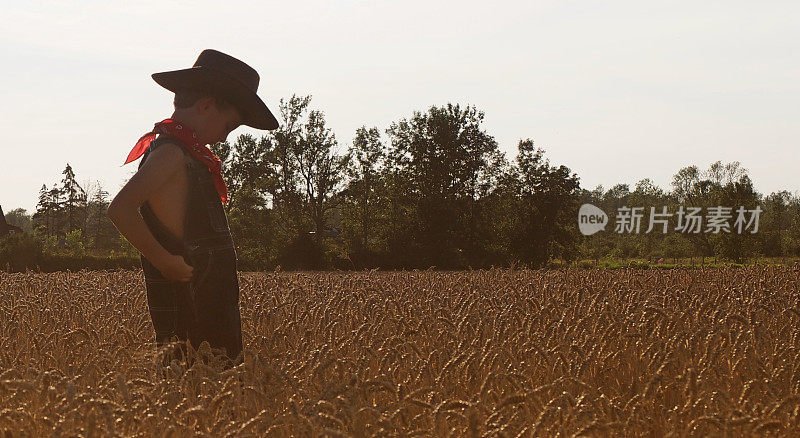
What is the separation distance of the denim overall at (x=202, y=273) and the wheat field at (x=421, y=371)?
0.59 ft

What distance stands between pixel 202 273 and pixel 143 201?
18.7 inches

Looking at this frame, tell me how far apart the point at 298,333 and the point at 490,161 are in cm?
4001

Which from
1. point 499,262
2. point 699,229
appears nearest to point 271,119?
point 499,262

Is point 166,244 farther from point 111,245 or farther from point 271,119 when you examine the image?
point 111,245

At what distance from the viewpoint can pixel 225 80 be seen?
423 cm

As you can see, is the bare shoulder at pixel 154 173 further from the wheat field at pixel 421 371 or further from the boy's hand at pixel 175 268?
the wheat field at pixel 421 371

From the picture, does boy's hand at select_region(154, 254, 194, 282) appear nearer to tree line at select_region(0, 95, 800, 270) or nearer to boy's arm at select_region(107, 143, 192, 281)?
boy's arm at select_region(107, 143, 192, 281)

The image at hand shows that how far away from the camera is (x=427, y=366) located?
3816mm

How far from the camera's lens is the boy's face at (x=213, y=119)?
13.9ft

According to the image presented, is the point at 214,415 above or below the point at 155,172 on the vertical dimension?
below

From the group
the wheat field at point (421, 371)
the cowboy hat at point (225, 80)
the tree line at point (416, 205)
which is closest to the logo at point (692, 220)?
the tree line at point (416, 205)

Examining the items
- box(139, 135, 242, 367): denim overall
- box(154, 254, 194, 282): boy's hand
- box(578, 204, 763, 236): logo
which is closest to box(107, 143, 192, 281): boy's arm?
box(154, 254, 194, 282): boy's hand

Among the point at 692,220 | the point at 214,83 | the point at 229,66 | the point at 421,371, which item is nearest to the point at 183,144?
the point at 214,83

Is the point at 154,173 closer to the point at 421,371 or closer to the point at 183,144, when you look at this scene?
the point at 183,144
